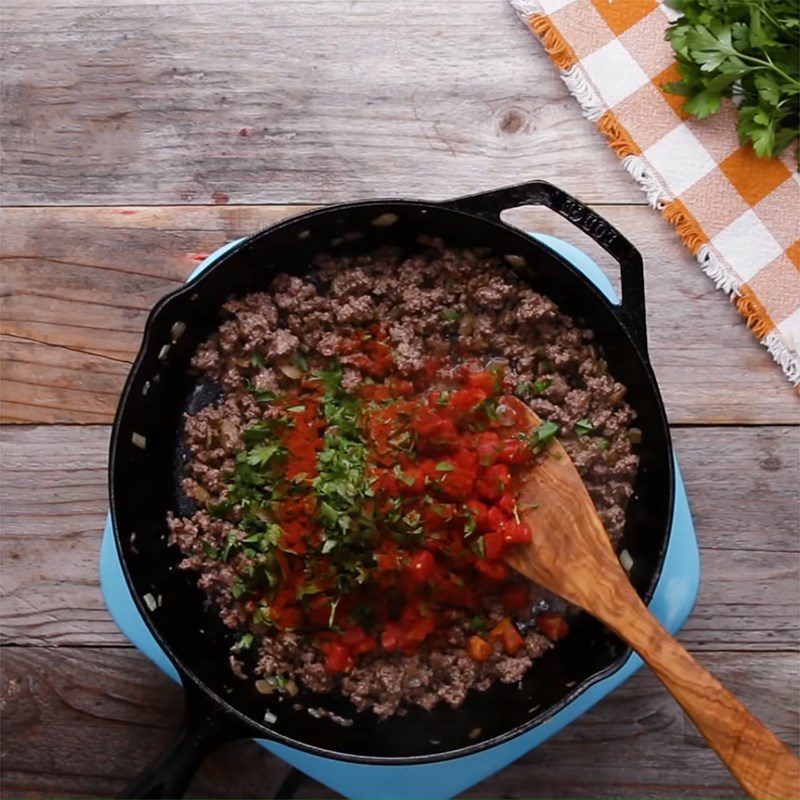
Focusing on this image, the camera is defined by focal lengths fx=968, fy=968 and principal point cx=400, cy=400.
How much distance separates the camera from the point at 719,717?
4.93 ft

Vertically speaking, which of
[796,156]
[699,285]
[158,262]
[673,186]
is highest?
[796,156]

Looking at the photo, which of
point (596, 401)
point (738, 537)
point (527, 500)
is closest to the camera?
point (527, 500)

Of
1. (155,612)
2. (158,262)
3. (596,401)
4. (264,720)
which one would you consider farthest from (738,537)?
(158,262)

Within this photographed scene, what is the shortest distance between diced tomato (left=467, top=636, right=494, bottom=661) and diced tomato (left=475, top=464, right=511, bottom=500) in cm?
30

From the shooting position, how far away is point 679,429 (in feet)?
6.68

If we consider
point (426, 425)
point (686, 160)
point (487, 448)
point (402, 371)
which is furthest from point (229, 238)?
point (686, 160)

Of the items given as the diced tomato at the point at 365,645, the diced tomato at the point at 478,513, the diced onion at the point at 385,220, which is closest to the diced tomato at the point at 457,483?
the diced tomato at the point at 478,513

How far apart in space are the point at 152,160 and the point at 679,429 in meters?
1.27

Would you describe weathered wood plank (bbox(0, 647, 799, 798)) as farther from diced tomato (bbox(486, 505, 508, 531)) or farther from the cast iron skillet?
diced tomato (bbox(486, 505, 508, 531))

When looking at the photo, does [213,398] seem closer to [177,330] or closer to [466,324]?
[177,330]

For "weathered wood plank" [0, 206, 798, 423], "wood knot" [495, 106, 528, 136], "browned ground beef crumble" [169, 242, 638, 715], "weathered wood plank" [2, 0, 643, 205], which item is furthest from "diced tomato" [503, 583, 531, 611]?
"wood knot" [495, 106, 528, 136]

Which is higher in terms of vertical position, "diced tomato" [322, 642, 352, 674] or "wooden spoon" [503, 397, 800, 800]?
"wooden spoon" [503, 397, 800, 800]

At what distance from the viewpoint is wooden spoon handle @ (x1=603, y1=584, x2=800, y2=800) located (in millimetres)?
1458

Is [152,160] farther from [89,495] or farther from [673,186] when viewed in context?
[673,186]
